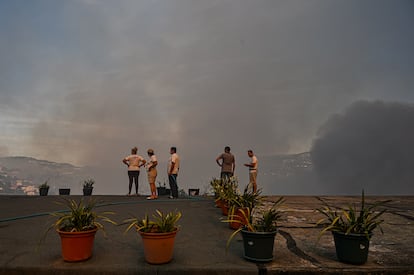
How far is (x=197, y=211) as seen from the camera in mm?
7383

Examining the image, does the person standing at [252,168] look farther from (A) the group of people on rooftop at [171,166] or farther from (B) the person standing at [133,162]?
(B) the person standing at [133,162]

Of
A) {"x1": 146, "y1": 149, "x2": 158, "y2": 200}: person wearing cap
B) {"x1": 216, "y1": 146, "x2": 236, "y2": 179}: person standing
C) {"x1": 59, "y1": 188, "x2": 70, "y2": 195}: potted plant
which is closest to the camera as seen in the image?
{"x1": 146, "y1": 149, "x2": 158, "y2": 200}: person wearing cap

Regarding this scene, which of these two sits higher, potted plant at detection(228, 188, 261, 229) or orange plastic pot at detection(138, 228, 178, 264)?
potted plant at detection(228, 188, 261, 229)

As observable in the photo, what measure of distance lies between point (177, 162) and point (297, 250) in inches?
239

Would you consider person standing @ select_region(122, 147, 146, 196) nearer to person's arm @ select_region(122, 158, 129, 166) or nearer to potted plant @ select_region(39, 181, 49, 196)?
person's arm @ select_region(122, 158, 129, 166)

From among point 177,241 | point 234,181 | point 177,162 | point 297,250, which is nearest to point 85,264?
point 177,241

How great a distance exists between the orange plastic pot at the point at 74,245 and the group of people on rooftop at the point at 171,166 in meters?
5.86

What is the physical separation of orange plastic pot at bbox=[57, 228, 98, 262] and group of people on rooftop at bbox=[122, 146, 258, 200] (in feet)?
19.2

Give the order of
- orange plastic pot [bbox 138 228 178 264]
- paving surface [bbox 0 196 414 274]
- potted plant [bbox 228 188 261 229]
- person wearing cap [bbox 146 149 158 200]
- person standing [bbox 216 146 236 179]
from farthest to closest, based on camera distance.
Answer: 1. person standing [bbox 216 146 236 179]
2. person wearing cap [bbox 146 149 158 200]
3. potted plant [bbox 228 188 261 229]
4. orange plastic pot [bbox 138 228 178 264]
5. paving surface [bbox 0 196 414 274]

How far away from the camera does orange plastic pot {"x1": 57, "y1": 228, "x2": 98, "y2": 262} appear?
3336 millimetres

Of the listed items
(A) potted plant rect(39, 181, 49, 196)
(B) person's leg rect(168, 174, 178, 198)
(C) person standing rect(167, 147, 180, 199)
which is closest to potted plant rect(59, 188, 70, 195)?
(A) potted plant rect(39, 181, 49, 196)

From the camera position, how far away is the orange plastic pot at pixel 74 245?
10.9 ft

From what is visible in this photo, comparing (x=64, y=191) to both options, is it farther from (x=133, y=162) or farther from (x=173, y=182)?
(x=173, y=182)

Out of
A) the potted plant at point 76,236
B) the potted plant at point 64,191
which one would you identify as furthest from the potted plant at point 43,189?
the potted plant at point 76,236
